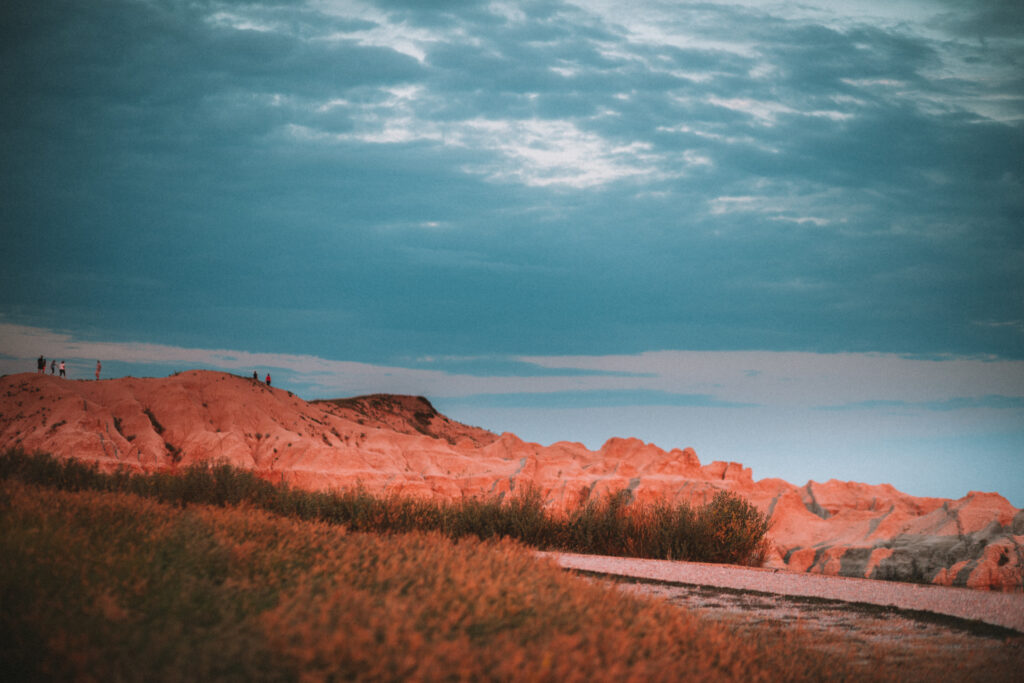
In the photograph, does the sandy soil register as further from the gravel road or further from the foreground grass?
the foreground grass

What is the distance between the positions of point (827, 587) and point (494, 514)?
587cm

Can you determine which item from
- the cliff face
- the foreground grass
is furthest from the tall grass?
the foreground grass

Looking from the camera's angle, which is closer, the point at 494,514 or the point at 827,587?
the point at 827,587

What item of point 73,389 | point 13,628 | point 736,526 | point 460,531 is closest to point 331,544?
point 13,628

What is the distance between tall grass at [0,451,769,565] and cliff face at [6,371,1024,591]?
1.82 m

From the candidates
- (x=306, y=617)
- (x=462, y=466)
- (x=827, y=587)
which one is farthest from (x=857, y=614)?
(x=462, y=466)

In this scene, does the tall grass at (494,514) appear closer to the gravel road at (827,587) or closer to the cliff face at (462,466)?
the gravel road at (827,587)

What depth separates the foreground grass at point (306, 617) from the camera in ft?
11.6

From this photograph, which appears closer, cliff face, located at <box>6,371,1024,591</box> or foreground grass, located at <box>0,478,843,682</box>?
foreground grass, located at <box>0,478,843,682</box>

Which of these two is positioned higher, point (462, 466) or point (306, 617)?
point (306, 617)

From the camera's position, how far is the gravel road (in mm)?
9141

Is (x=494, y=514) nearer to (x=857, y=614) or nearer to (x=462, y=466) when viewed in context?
(x=857, y=614)

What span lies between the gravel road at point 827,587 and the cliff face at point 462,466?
1.93 metres

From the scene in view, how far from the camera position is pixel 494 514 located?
14.0 metres
